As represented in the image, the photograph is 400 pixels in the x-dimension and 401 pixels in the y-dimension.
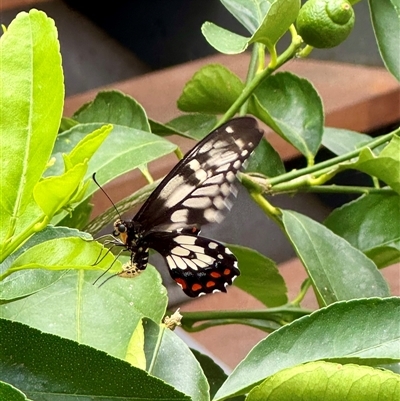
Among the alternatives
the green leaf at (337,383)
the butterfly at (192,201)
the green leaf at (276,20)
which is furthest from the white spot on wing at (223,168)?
the green leaf at (337,383)

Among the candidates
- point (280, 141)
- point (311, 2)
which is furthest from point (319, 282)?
point (280, 141)

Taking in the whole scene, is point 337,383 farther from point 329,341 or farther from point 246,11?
point 246,11

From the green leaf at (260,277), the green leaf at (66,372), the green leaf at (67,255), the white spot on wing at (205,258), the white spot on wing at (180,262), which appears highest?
A: the green leaf at (67,255)

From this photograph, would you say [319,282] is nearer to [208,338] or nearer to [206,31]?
[206,31]

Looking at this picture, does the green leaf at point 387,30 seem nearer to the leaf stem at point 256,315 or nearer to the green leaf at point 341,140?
the green leaf at point 341,140

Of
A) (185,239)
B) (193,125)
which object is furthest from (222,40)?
(193,125)

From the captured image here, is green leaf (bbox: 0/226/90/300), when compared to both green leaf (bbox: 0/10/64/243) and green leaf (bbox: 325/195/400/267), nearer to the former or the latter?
green leaf (bbox: 0/10/64/243)
